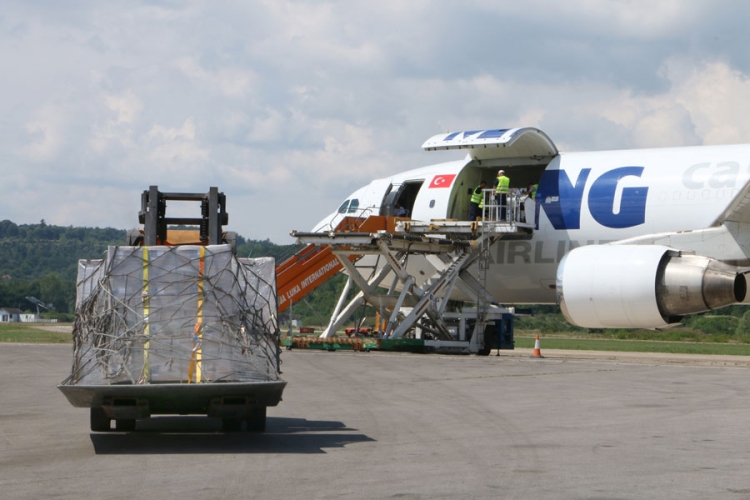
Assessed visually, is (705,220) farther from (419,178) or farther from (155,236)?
(155,236)

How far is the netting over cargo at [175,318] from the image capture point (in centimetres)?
1121

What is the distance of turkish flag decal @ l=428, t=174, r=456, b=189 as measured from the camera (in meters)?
30.6

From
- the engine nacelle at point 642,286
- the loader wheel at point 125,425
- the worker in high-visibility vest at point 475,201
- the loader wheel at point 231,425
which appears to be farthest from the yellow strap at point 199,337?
the worker in high-visibility vest at point 475,201

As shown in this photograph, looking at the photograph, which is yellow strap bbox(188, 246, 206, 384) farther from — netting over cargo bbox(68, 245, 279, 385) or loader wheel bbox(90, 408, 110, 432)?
loader wheel bbox(90, 408, 110, 432)

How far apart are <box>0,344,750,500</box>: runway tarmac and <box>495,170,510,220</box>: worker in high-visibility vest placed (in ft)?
32.4

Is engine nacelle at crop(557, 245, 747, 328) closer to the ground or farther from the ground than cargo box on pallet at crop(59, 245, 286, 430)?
farther from the ground

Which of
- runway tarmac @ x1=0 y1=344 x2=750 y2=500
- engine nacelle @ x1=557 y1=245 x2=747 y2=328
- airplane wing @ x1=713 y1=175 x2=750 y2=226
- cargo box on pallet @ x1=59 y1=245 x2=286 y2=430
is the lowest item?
runway tarmac @ x1=0 y1=344 x2=750 y2=500

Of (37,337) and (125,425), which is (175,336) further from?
(37,337)

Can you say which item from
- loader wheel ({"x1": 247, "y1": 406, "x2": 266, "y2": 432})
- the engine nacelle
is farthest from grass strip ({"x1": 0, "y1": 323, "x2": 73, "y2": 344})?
loader wheel ({"x1": 247, "y1": 406, "x2": 266, "y2": 432})

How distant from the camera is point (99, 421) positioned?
38.8 feet

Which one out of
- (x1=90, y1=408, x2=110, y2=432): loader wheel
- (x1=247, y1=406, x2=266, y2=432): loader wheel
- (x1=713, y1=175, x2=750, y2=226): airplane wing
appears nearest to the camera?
(x1=90, y1=408, x2=110, y2=432): loader wheel

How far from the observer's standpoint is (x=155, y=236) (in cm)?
1381

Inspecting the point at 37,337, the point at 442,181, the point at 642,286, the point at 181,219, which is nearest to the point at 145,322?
the point at 181,219

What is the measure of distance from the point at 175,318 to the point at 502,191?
58.5 feet
